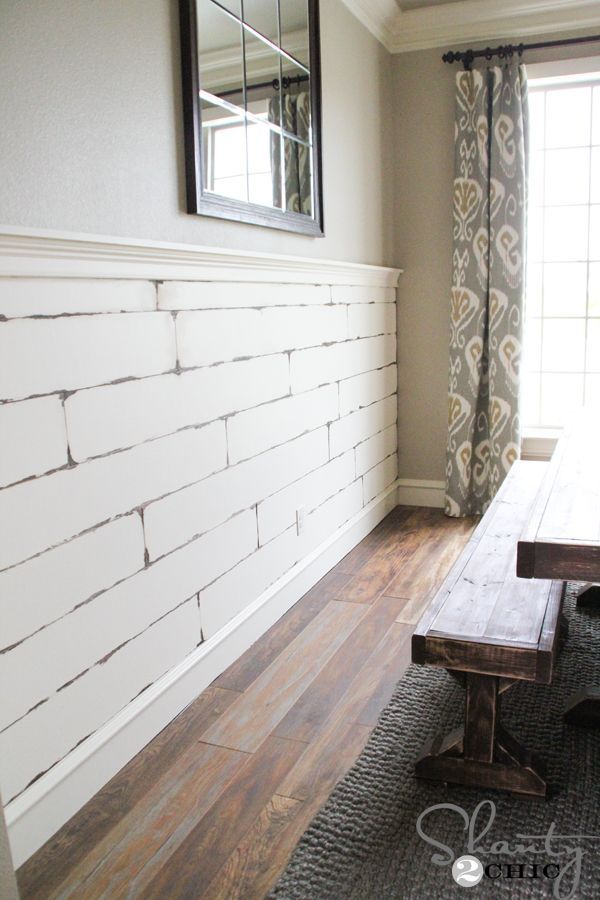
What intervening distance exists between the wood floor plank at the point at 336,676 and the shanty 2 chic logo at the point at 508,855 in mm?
497

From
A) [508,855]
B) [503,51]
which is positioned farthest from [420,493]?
[508,855]

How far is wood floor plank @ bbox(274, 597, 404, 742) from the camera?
82.7 inches

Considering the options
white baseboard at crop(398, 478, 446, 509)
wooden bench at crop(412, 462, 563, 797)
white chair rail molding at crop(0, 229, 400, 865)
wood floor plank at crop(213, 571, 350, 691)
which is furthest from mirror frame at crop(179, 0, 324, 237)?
white baseboard at crop(398, 478, 446, 509)

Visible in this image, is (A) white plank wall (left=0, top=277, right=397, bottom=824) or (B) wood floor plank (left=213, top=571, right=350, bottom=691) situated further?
(B) wood floor plank (left=213, top=571, right=350, bottom=691)

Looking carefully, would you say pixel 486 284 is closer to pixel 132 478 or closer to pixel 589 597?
pixel 589 597

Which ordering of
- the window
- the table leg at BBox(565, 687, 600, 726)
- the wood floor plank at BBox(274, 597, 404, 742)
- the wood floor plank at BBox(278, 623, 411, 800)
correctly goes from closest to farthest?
the wood floor plank at BBox(278, 623, 411, 800), the table leg at BBox(565, 687, 600, 726), the wood floor plank at BBox(274, 597, 404, 742), the window

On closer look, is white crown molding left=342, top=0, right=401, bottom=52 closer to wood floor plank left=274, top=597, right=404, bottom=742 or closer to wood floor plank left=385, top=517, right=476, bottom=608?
wood floor plank left=385, top=517, right=476, bottom=608

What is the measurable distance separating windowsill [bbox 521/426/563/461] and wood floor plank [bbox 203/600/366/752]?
1674mm

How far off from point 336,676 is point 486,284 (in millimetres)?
2330

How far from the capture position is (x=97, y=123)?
175cm

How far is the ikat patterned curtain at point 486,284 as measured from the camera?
3.73 m

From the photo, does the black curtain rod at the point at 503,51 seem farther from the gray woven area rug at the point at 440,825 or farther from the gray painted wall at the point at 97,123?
the gray woven area rug at the point at 440,825

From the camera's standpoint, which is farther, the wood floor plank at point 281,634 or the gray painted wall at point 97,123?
the wood floor plank at point 281,634

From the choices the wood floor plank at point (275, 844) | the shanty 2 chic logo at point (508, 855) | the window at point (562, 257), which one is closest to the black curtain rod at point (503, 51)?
the window at point (562, 257)
